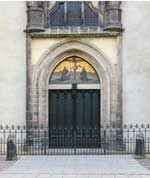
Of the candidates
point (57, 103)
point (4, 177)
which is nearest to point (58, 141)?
point (57, 103)

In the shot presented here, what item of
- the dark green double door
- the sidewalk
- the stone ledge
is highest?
the stone ledge

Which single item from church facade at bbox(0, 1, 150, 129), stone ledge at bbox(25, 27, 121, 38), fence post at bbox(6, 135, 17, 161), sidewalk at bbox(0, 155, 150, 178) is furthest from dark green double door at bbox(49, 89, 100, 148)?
fence post at bbox(6, 135, 17, 161)

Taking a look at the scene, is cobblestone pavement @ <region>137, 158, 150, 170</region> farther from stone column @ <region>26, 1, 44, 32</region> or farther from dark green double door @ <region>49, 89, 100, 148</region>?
stone column @ <region>26, 1, 44, 32</region>

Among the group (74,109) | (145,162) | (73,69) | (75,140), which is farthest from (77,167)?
(73,69)

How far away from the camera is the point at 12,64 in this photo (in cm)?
2067

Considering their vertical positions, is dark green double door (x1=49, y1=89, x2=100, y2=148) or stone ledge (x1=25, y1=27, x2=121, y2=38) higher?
stone ledge (x1=25, y1=27, x2=121, y2=38)

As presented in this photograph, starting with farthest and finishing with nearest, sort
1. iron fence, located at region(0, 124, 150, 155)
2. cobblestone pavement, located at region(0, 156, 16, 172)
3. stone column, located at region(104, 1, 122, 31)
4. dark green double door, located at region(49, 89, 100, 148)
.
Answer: dark green double door, located at region(49, 89, 100, 148), stone column, located at region(104, 1, 122, 31), iron fence, located at region(0, 124, 150, 155), cobblestone pavement, located at region(0, 156, 16, 172)

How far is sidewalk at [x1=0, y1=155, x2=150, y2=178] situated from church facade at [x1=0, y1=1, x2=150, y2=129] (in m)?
2.30

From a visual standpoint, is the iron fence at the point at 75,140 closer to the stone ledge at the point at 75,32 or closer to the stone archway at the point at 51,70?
the stone archway at the point at 51,70

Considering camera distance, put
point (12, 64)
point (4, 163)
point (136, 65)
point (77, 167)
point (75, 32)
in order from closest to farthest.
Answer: point (77, 167), point (4, 163), point (75, 32), point (136, 65), point (12, 64)

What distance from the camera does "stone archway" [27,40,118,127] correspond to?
20547 millimetres

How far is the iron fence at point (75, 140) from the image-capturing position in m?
20.1

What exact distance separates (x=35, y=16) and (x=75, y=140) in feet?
14.7

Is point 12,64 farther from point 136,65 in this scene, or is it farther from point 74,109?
point 136,65
